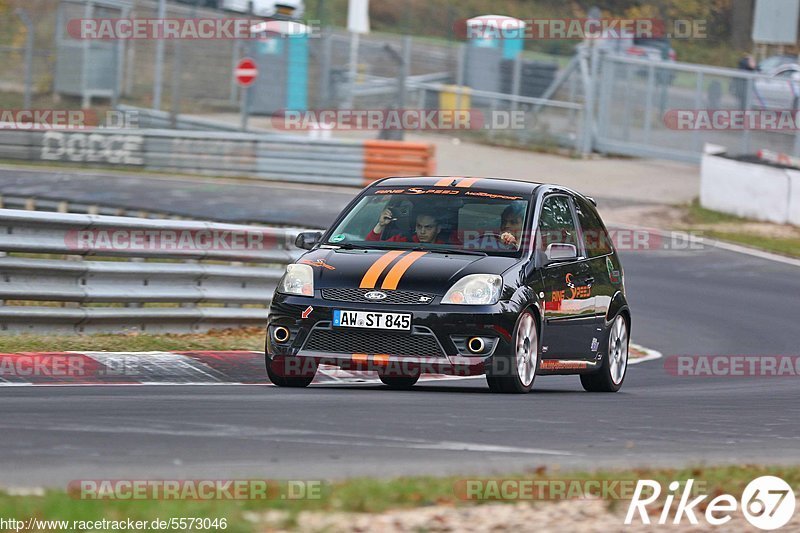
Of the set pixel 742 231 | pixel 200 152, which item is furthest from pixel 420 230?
pixel 200 152

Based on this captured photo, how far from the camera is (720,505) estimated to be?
6.29 metres

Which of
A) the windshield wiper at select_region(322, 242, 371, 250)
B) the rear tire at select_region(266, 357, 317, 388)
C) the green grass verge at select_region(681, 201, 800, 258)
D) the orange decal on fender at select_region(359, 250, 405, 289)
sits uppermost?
the windshield wiper at select_region(322, 242, 371, 250)

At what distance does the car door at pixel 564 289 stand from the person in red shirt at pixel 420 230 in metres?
0.73

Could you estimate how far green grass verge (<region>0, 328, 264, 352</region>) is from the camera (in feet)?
37.2

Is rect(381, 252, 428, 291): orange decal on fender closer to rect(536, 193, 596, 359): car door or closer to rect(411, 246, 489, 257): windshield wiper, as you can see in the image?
rect(411, 246, 489, 257): windshield wiper

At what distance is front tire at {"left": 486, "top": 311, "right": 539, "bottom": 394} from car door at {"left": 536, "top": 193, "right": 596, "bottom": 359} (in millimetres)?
237

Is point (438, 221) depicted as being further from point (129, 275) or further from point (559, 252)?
point (129, 275)

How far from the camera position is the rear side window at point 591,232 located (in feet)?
38.1

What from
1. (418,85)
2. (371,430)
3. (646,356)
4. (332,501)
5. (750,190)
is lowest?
(646,356)

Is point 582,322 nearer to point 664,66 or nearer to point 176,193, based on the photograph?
point 176,193

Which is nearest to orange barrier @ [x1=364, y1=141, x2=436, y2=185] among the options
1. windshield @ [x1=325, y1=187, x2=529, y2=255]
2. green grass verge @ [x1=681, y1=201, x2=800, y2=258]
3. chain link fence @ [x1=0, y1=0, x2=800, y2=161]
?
chain link fence @ [x1=0, y1=0, x2=800, y2=161]

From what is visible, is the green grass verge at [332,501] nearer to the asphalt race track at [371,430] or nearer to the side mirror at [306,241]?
the asphalt race track at [371,430]

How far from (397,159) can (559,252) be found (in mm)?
18458

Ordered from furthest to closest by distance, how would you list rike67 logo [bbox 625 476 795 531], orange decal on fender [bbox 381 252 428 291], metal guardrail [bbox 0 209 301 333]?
metal guardrail [bbox 0 209 301 333] → orange decal on fender [bbox 381 252 428 291] → rike67 logo [bbox 625 476 795 531]
